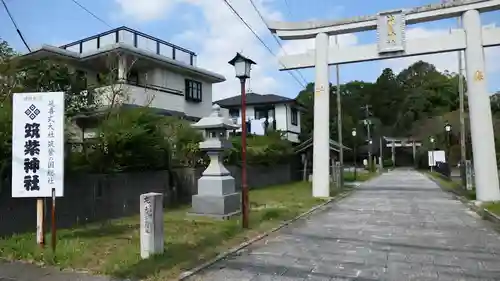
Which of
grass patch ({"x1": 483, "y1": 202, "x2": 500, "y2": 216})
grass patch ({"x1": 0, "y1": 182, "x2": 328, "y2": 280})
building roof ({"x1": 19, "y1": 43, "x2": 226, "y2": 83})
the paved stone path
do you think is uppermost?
building roof ({"x1": 19, "y1": 43, "x2": 226, "y2": 83})

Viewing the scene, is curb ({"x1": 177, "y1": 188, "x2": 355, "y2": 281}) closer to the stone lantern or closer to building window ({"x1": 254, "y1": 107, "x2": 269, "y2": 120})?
the stone lantern

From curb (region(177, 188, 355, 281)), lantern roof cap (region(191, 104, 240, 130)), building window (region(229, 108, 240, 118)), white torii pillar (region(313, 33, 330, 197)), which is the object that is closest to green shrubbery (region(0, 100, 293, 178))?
lantern roof cap (region(191, 104, 240, 130))

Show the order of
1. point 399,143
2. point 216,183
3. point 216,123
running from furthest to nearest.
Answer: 1. point 399,143
2. point 216,123
3. point 216,183

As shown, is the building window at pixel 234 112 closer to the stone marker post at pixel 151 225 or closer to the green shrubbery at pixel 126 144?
the green shrubbery at pixel 126 144

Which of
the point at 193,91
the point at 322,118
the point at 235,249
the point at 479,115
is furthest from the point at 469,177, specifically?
the point at 235,249

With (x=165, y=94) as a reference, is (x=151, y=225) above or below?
below

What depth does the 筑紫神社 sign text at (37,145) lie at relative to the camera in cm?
775

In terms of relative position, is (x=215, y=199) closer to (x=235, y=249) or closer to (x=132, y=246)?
(x=235, y=249)

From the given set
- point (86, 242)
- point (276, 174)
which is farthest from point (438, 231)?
point (276, 174)

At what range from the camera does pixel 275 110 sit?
37812 mm

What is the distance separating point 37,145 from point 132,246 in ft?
8.34

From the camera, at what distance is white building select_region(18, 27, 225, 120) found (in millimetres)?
20672

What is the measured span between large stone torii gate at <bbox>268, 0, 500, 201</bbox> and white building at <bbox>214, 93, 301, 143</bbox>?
17.2 m

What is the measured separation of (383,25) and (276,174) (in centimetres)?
1346
